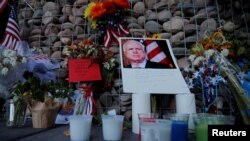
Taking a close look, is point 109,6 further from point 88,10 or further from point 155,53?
point 155,53

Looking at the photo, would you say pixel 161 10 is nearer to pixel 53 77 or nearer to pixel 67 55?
pixel 67 55

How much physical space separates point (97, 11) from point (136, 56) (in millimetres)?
446

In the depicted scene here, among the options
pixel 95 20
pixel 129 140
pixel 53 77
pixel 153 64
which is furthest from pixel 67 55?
pixel 129 140

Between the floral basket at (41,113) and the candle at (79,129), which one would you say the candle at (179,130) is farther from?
the floral basket at (41,113)

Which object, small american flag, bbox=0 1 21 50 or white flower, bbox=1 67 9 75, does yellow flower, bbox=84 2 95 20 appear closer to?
small american flag, bbox=0 1 21 50

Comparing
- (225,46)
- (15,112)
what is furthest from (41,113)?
(225,46)

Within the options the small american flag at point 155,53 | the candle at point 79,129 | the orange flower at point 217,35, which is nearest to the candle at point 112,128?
the candle at point 79,129

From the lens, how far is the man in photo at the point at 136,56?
1627 mm

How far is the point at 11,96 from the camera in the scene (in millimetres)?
1591

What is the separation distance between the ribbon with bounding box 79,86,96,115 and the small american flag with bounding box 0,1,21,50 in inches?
23.6

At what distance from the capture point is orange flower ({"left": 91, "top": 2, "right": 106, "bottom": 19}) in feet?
6.13

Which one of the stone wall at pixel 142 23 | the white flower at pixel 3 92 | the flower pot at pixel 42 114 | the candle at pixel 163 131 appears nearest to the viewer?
the candle at pixel 163 131

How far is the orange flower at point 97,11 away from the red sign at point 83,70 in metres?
0.33

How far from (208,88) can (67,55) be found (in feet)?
2.89
